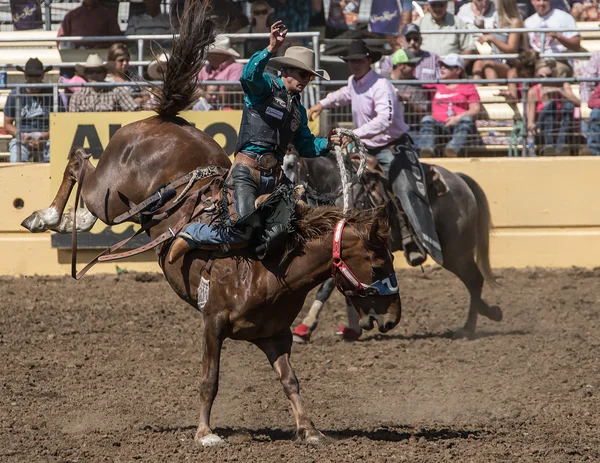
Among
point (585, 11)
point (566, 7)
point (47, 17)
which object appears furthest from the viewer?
point (585, 11)

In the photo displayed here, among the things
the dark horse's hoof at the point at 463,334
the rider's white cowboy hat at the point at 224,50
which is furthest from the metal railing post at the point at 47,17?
the dark horse's hoof at the point at 463,334

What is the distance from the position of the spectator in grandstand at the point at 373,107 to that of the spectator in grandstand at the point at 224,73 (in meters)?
2.27

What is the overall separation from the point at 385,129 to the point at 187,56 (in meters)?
3.12

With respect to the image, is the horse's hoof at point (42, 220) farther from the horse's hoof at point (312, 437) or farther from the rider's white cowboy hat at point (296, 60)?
the horse's hoof at point (312, 437)

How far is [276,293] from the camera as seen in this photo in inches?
214

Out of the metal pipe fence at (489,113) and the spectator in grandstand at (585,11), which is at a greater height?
the spectator in grandstand at (585,11)

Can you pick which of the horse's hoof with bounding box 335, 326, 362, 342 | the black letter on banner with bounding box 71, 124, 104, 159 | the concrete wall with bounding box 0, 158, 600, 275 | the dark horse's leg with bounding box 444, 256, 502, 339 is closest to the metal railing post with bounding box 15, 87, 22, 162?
the concrete wall with bounding box 0, 158, 600, 275

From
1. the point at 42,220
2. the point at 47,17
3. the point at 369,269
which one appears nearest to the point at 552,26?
the point at 47,17

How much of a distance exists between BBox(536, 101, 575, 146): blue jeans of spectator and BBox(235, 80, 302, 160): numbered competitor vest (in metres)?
6.44

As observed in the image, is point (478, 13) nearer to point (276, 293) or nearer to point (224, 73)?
point (224, 73)

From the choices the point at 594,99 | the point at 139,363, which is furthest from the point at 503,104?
the point at 139,363

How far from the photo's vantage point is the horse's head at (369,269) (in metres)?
5.30

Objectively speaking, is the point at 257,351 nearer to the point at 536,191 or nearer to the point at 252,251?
the point at 252,251

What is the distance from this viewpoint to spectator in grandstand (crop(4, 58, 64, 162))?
11.5 m
